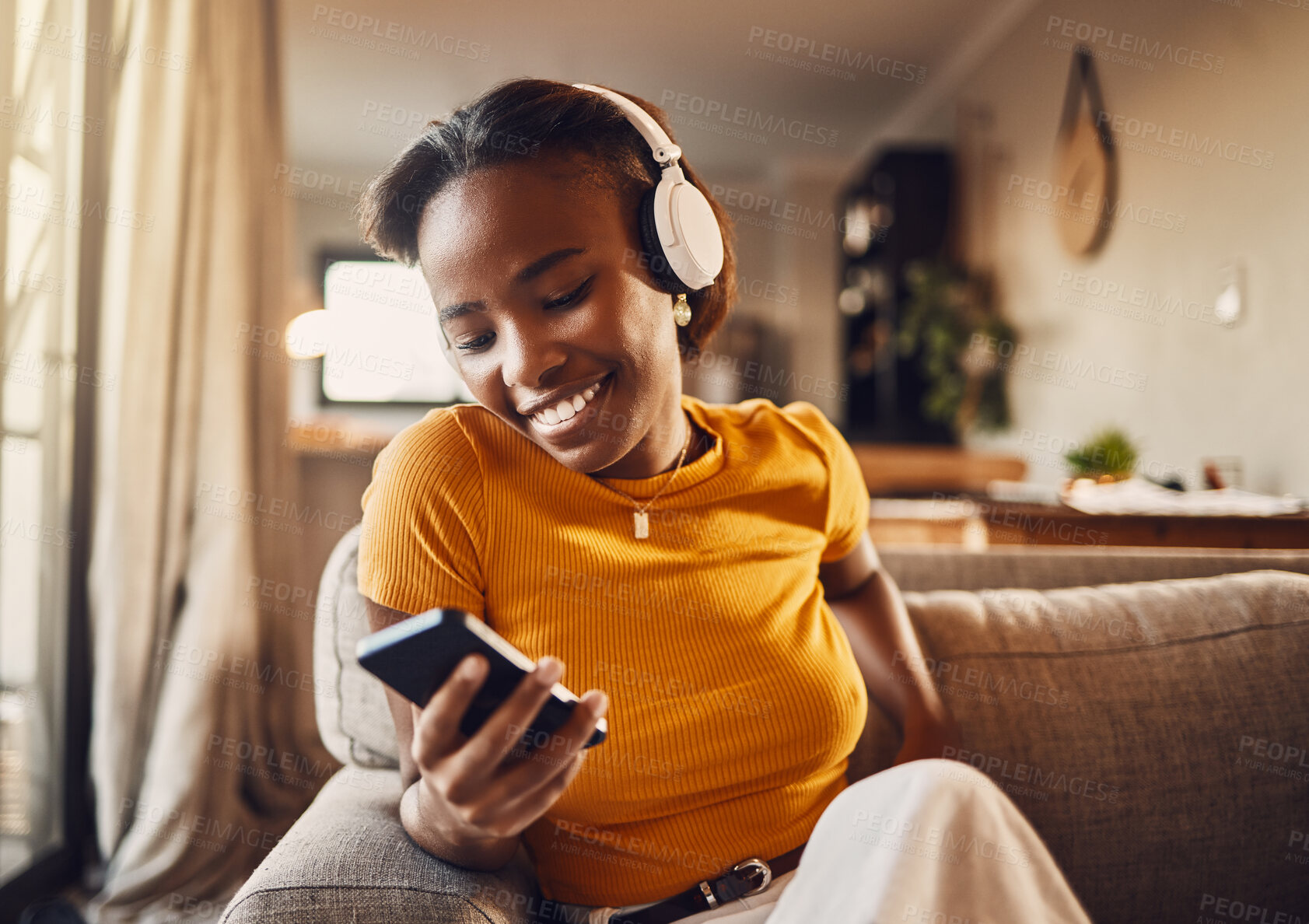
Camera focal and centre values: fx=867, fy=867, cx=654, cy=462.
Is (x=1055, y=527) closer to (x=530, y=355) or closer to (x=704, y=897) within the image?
(x=704, y=897)

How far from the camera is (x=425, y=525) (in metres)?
0.80

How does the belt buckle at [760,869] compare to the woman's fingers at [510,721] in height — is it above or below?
below

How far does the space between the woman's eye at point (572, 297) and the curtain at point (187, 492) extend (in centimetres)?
164

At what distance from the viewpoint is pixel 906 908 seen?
620 mm

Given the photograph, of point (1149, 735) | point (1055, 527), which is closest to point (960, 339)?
point (1055, 527)

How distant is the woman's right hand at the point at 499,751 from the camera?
0.59 metres

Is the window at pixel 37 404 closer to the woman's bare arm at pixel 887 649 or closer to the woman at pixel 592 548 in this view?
the woman at pixel 592 548

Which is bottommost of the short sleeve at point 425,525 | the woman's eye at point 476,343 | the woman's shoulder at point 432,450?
the short sleeve at point 425,525

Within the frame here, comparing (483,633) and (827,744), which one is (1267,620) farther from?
(483,633)

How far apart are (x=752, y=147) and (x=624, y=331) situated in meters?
6.44

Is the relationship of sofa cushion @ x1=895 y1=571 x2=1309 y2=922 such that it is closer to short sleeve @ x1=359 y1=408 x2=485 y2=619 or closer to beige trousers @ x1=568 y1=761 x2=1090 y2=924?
beige trousers @ x1=568 y1=761 x2=1090 y2=924

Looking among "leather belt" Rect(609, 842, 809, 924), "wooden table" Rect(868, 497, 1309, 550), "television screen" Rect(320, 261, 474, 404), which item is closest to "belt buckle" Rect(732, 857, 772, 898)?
"leather belt" Rect(609, 842, 809, 924)

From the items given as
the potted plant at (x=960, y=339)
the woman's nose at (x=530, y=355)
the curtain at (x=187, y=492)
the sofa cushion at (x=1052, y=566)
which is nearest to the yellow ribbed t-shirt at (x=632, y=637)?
the woman's nose at (x=530, y=355)

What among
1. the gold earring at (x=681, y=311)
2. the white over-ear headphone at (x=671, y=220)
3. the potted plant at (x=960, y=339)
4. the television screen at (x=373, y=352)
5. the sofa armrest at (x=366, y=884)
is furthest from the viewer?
the television screen at (x=373, y=352)
